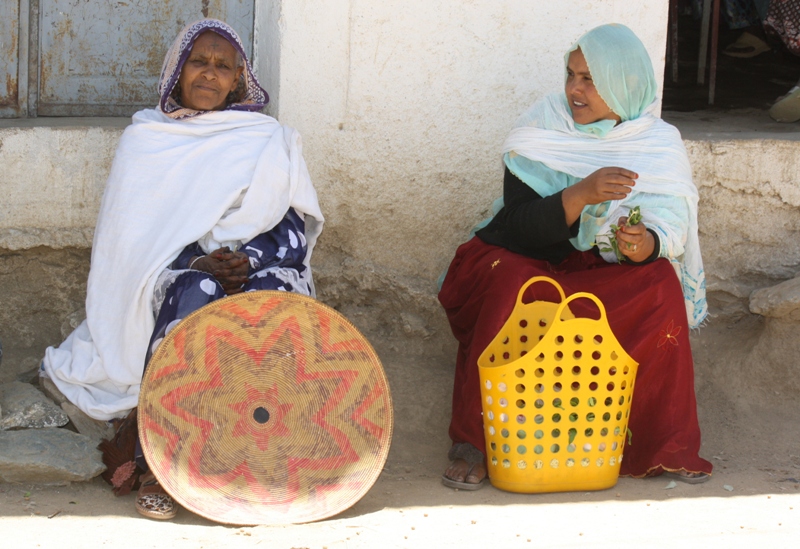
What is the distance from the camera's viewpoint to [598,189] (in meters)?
3.14

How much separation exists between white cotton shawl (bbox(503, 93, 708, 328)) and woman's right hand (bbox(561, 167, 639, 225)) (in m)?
0.22

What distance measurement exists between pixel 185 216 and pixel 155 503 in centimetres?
100

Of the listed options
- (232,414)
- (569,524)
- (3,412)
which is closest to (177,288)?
(232,414)

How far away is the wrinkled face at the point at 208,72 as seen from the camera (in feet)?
11.6

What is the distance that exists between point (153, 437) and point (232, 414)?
239 millimetres

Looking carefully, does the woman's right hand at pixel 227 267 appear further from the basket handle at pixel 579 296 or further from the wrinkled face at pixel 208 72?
the basket handle at pixel 579 296

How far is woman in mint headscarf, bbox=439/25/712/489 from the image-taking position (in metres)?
3.29

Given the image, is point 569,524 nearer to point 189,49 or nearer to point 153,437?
point 153,437

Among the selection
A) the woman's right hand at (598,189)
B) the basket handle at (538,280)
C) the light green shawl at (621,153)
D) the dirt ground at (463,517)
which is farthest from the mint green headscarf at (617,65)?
the dirt ground at (463,517)

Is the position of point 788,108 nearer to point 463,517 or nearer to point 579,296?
point 579,296

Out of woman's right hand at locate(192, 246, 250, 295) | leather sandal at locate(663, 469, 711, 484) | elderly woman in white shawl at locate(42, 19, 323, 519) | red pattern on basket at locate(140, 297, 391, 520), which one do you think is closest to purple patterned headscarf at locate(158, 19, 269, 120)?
elderly woman in white shawl at locate(42, 19, 323, 519)

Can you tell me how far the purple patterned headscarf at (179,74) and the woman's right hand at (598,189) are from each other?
122 cm

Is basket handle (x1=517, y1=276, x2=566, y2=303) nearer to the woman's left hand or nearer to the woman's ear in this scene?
the woman's left hand

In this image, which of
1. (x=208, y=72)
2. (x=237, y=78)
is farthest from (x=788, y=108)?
(x=208, y=72)
